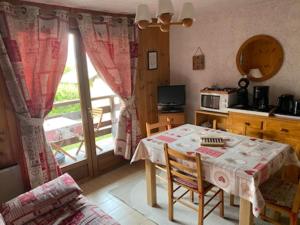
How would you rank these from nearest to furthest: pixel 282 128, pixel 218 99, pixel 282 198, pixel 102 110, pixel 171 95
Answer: pixel 282 198 < pixel 282 128 < pixel 218 99 < pixel 102 110 < pixel 171 95

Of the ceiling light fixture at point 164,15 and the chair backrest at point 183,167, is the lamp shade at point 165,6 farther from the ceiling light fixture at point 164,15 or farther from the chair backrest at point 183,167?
the chair backrest at point 183,167

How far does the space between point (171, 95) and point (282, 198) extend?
2363 millimetres

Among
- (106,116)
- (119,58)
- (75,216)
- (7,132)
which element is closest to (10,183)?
(7,132)

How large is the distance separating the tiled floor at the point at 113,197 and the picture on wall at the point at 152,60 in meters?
1.70

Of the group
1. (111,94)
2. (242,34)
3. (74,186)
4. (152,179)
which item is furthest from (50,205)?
(242,34)

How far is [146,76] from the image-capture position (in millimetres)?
3820

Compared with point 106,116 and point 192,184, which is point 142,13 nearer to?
point 192,184

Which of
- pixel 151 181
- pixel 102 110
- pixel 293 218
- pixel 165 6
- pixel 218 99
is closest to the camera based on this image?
pixel 165 6

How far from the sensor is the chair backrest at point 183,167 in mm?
1892

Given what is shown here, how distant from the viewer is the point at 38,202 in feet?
6.07

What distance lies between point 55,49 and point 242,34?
2599 mm

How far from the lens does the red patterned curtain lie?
2262 mm

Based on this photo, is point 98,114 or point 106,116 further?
point 106,116

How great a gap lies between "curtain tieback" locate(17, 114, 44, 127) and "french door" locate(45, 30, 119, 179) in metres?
0.31
